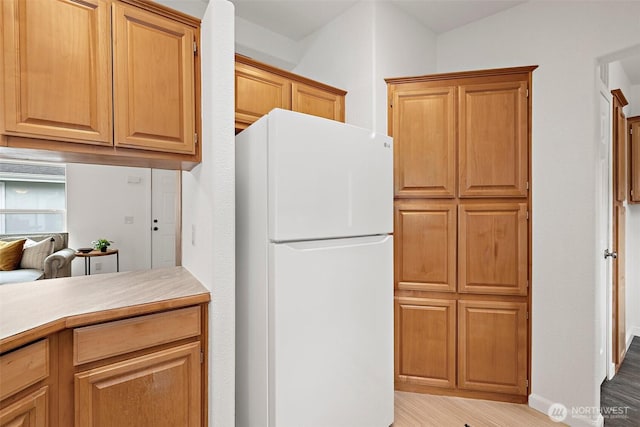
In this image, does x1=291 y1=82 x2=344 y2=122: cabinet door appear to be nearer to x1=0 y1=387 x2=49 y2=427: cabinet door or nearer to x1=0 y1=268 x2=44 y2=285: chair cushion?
x1=0 y1=387 x2=49 y2=427: cabinet door

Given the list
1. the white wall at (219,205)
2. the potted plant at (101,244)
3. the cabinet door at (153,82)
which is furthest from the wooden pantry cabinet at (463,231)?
the potted plant at (101,244)

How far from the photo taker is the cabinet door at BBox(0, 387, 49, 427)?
0.95 meters

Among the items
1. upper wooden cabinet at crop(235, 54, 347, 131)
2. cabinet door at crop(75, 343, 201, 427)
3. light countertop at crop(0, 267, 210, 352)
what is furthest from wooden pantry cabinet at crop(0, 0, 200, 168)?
cabinet door at crop(75, 343, 201, 427)

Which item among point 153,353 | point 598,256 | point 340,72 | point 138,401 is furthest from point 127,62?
point 598,256

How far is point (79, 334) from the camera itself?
1137mm

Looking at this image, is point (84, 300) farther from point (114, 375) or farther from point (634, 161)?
point (634, 161)

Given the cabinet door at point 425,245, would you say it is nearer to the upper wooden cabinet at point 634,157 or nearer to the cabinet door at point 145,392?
the cabinet door at point 145,392

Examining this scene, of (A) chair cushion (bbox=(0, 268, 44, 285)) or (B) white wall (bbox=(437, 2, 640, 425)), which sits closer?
(B) white wall (bbox=(437, 2, 640, 425))

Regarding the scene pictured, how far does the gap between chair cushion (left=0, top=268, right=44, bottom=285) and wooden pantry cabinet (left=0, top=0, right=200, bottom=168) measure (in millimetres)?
2667

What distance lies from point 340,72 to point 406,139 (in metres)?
0.77

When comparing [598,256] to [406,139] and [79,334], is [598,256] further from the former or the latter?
[79,334]

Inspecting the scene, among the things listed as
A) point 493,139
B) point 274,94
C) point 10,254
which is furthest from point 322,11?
point 10,254

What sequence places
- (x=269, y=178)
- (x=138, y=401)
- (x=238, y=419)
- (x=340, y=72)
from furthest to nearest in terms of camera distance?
(x=340, y=72) < (x=238, y=419) < (x=269, y=178) < (x=138, y=401)

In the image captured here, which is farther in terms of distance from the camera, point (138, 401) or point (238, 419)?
point (238, 419)
